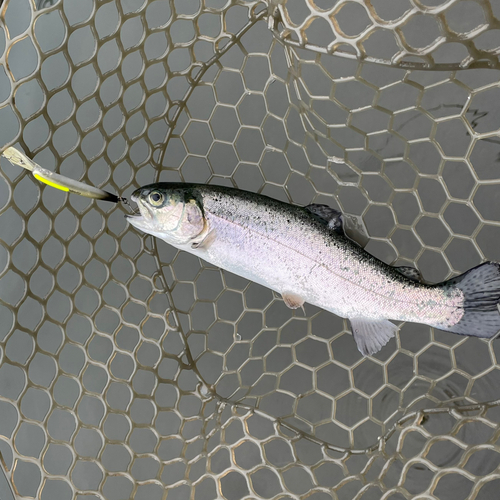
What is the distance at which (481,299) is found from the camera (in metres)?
1.93

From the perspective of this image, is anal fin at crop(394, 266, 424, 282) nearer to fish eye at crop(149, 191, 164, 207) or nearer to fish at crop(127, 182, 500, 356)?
fish at crop(127, 182, 500, 356)

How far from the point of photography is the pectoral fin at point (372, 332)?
2.04 metres

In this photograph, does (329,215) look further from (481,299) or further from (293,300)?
(481,299)

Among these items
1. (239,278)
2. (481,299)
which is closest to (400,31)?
(481,299)

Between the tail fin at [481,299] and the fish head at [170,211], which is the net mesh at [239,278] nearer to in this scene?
the tail fin at [481,299]

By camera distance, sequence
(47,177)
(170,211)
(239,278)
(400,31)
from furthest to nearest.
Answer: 1. (239,278)
2. (400,31)
3. (170,211)
4. (47,177)

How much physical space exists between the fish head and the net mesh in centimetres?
53

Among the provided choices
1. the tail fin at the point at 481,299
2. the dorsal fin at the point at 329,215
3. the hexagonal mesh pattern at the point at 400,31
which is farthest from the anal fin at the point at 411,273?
the hexagonal mesh pattern at the point at 400,31

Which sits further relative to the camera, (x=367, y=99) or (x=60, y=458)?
(x=60, y=458)

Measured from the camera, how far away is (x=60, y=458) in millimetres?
3072

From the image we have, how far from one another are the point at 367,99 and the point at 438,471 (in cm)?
222

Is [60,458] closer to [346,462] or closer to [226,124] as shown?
[346,462]

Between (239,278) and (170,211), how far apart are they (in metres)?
0.89

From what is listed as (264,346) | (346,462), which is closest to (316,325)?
(264,346)
